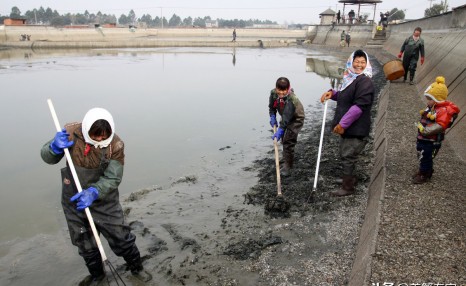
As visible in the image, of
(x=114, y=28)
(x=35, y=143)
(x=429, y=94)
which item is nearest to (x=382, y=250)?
(x=429, y=94)

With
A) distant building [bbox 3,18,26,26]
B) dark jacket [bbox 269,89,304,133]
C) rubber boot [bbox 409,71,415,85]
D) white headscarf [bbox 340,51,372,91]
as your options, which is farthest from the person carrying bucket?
distant building [bbox 3,18,26,26]

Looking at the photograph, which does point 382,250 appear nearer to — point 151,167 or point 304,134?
point 151,167

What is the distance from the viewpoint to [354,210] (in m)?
4.85

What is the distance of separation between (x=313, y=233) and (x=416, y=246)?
4.31 ft

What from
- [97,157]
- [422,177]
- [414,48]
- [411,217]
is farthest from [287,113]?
[414,48]

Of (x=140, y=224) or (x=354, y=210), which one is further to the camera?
(x=140, y=224)

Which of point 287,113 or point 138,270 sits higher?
point 287,113

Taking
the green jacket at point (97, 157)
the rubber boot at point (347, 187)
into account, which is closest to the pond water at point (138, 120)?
the green jacket at point (97, 157)

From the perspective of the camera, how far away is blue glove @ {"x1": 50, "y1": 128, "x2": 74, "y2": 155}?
3.13 m

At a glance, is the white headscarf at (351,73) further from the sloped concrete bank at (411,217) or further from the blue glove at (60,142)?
the blue glove at (60,142)

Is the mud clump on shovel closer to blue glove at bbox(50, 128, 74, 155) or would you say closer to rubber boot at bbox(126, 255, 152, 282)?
rubber boot at bbox(126, 255, 152, 282)

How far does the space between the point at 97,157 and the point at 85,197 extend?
378mm

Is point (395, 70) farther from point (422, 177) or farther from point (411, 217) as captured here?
point (411, 217)

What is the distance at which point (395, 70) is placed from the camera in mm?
12094
